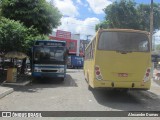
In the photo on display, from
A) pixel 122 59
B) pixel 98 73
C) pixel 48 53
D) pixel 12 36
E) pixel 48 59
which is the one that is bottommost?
pixel 48 59

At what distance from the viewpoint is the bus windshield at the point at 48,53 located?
990 inches

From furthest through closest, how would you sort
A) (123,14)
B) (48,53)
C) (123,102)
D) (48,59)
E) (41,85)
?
(123,14)
(48,53)
(48,59)
(41,85)
(123,102)

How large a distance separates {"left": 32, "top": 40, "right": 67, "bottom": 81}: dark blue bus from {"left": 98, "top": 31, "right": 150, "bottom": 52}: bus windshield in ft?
32.0

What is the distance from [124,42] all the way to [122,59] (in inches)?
30.5

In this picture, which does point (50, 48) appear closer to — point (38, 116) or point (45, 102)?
point (45, 102)

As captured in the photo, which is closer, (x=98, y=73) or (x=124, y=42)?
(x=98, y=73)

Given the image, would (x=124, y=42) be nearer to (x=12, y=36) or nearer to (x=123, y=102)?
(x=123, y=102)

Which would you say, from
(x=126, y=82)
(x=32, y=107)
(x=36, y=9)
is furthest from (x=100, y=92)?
(x=36, y=9)

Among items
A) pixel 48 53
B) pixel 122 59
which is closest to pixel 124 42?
pixel 122 59

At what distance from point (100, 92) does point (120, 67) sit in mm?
3675

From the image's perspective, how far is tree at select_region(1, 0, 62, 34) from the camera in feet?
98.2

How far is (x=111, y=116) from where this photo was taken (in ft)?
37.9

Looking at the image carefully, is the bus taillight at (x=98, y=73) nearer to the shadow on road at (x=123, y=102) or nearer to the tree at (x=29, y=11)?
the shadow on road at (x=123, y=102)

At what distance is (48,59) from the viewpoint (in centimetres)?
2511
